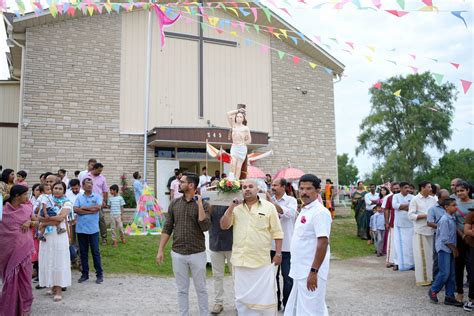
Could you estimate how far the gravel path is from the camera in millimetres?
6234

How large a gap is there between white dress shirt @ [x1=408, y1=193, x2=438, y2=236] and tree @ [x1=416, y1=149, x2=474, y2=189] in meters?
28.2

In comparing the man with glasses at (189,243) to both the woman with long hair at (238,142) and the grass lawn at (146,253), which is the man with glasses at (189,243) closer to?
the woman with long hair at (238,142)

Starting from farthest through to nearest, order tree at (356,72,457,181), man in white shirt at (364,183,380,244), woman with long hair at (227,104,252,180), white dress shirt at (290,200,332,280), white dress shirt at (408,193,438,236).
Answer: tree at (356,72,457,181) → man in white shirt at (364,183,380,244) → white dress shirt at (408,193,438,236) → woman with long hair at (227,104,252,180) → white dress shirt at (290,200,332,280)

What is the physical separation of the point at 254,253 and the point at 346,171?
81.8 meters

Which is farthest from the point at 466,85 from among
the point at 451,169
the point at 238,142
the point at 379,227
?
the point at 451,169

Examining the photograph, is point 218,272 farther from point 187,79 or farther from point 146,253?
point 187,79

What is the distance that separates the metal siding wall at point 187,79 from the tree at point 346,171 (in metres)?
66.2

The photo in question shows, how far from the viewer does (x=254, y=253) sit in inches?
196

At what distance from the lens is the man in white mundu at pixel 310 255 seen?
411cm

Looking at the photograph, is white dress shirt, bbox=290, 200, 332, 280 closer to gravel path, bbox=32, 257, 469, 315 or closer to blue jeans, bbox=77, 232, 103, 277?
gravel path, bbox=32, 257, 469, 315

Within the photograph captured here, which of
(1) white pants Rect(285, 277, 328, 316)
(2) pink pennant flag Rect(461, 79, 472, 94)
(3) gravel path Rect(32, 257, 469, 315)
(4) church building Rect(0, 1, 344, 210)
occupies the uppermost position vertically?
(4) church building Rect(0, 1, 344, 210)

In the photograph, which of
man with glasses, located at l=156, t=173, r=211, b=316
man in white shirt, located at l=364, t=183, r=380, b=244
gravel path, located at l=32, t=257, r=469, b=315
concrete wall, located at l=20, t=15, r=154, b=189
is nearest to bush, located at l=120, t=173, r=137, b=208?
concrete wall, located at l=20, t=15, r=154, b=189

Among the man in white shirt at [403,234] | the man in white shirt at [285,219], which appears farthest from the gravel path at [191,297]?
the man in white shirt at [285,219]

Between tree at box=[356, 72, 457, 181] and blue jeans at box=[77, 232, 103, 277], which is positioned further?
tree at box=[356, 72, 457, 181]
